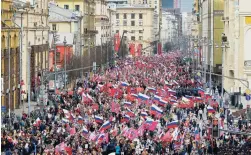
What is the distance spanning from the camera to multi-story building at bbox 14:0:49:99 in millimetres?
69000

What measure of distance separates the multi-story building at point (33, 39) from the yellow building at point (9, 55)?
3.03 metres

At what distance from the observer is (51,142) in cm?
3872

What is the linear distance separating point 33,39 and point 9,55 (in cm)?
1943

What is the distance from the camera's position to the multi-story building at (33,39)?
6900 cm

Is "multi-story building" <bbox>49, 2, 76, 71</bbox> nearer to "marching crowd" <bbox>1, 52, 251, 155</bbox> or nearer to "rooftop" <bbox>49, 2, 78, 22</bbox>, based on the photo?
"rooftop" <bbox>49, 2, 78, 22</bbox>

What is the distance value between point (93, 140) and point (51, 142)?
80.1 inches

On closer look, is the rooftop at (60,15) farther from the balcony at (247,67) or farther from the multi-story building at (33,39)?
the balcony at (247,67)

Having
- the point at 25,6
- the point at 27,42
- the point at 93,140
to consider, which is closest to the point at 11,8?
the point at 25,6

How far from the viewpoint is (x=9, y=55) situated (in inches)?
2186

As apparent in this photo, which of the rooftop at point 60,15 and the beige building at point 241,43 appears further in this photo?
the rooftop at point 60,15

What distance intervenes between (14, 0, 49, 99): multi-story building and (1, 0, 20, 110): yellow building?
3032 millimetres

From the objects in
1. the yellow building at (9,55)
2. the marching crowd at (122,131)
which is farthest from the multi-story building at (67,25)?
the marching crowd at (122,131)

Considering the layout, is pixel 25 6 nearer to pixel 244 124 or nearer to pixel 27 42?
pixel 27 42

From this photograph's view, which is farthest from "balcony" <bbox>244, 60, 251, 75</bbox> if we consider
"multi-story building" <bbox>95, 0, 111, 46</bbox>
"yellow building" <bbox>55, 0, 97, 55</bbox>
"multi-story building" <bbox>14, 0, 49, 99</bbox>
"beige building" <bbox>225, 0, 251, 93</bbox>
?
"multi-story building" <bbox>95, 0, 111, 46</bbox>
